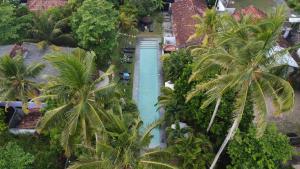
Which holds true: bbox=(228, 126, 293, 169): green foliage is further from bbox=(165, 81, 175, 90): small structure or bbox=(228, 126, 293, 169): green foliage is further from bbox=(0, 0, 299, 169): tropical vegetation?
bbox=(165, 81, 175, 90): small structure

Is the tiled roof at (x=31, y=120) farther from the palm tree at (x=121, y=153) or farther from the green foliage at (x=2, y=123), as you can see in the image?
the palm tree at (x=121, y=153)

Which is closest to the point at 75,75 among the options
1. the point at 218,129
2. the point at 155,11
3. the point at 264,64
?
the point at 264,64

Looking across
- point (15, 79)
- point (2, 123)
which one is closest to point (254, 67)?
point (15, 79)

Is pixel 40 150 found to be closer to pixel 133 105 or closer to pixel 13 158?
pixel 13 158

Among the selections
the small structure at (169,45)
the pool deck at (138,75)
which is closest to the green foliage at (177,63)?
the pool deck at (138,75)

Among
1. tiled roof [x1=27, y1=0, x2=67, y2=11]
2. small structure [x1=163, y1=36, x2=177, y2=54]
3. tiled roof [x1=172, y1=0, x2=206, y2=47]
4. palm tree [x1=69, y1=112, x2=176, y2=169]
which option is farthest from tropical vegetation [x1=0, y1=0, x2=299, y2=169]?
tiled roof [x1=172, y1=0, x2=206, y2=47]

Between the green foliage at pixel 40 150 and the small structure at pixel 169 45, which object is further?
the small structure at pixel 169 45
